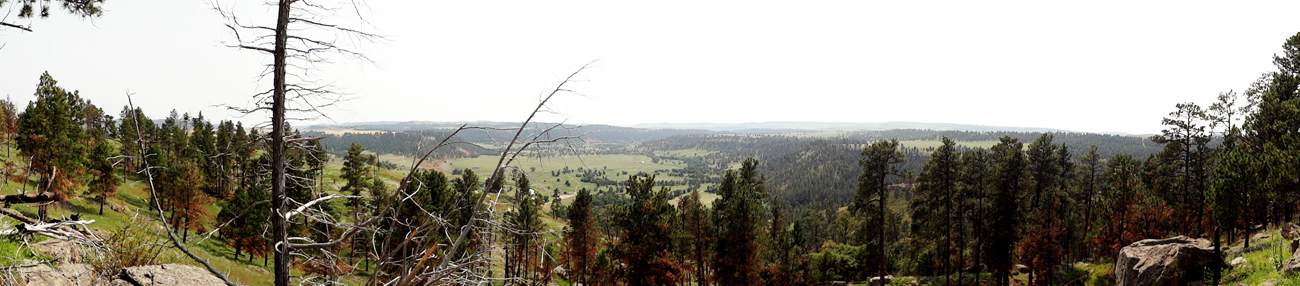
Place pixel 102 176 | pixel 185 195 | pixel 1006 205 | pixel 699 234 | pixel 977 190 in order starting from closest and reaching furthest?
pixel 1006 205 < pixel 977 190 < pixel 699 234 < pixel 185 195 < pixel 102 176

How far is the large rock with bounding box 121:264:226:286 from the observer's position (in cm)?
662

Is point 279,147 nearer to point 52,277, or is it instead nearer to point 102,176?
point 52,277

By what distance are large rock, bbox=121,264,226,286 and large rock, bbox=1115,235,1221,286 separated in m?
26.0

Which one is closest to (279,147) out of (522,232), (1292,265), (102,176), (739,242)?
(522,232)

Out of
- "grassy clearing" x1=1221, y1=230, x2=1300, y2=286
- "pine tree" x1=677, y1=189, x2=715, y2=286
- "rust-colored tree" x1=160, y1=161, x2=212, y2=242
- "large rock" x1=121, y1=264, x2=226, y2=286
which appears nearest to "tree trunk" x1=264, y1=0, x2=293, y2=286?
"large rock" x1=121, y1=264, x2=226, y2=286

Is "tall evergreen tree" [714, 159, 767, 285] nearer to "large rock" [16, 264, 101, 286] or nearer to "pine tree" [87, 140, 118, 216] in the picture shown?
"large rock" [16, 264, 101, 286]

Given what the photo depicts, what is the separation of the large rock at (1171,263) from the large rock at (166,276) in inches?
1024

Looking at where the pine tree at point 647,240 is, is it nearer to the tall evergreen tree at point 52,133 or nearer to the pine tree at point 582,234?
the pine tree at point 582,234

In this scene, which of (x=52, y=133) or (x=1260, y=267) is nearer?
(x=1260, y=267)

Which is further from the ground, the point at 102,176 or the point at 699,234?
the point at 102,176

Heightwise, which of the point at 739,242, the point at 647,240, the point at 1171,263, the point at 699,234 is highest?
the point at 1171,263

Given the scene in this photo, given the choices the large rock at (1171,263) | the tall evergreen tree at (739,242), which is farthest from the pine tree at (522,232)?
the large rock at (1171,263)

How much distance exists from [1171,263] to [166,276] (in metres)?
26.9

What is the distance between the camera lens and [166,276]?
7277mm
